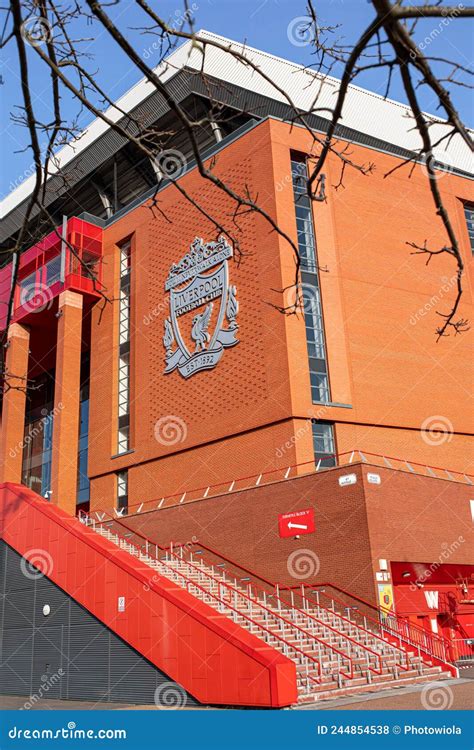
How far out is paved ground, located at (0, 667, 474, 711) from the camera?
410 inches

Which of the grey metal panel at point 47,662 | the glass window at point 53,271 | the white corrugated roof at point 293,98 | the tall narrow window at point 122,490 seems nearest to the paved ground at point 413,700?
the grey metal panel at point 47,662

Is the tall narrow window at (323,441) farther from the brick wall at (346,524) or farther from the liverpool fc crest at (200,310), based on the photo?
the liverpool fc crest at (200,310)

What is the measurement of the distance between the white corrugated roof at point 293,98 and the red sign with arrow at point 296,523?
18491 millimetres

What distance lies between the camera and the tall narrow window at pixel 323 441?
79.9ft

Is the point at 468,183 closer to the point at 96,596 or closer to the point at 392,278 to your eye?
the point at 392,278

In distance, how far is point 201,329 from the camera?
2828 cm

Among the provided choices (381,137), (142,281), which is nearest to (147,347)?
(142,281)

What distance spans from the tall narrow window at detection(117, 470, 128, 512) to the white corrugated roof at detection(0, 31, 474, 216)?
15.2 metres

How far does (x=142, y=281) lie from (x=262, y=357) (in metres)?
9.89

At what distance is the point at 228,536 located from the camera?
23.0 m

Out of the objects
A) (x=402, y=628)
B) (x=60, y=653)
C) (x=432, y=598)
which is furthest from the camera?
(x=432, y=598)

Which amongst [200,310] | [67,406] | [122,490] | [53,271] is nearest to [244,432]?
[200,310]

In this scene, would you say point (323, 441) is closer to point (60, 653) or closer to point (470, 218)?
point (60, 653)

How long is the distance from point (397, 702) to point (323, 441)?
14.0 meters
